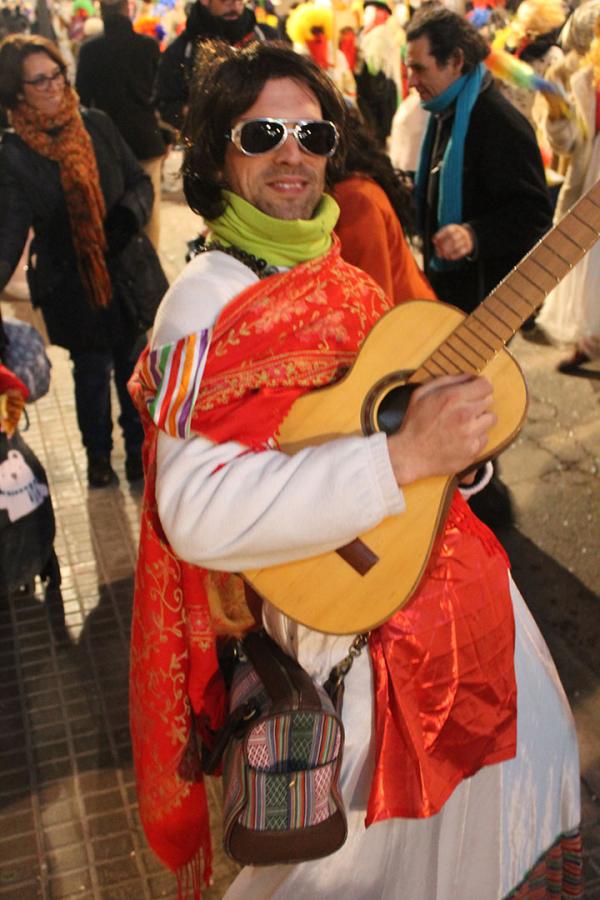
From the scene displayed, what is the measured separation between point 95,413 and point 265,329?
3.08 metres

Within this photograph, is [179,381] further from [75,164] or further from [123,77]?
[123,77]

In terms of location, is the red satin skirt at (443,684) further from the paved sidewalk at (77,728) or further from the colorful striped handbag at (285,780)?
the paved sidewalk at (77,728)

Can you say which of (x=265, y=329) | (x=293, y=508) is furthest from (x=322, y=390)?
(x=293, y=508)

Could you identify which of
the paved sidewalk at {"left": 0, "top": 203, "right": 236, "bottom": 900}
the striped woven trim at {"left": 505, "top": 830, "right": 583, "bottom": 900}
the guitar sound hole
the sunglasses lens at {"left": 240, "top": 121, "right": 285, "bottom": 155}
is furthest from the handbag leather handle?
the paved sidewalk at {"left": 0, "top": 203, "right": 236, "bottom": 900}

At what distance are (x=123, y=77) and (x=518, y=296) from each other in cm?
583

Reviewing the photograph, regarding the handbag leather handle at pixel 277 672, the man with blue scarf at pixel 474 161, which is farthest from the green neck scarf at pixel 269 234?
the man with blue scarf at pixel 474 161

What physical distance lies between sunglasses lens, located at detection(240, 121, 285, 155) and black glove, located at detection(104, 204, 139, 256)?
255cm

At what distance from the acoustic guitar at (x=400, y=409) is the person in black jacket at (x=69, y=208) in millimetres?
2660

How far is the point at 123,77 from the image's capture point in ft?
22.2

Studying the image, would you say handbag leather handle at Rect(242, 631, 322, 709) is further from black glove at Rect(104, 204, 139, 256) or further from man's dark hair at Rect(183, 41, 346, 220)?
black glove at Rect(104, 204, 139, 256)

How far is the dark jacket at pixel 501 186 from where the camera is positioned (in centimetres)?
363

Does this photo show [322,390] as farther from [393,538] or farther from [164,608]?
[164,608]

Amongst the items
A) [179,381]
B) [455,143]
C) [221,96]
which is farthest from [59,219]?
[179,381]

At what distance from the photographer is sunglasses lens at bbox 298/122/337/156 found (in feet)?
5.88
